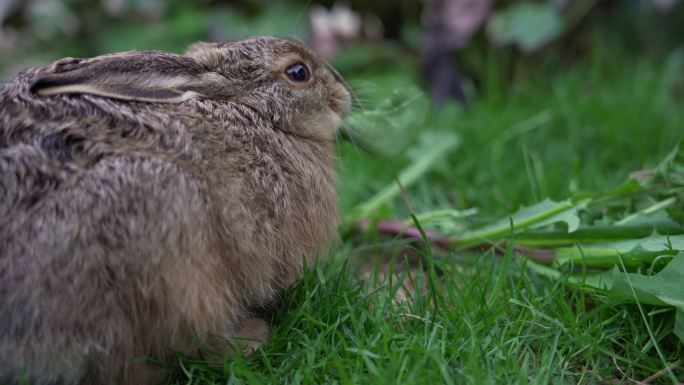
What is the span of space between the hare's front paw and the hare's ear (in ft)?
2.47

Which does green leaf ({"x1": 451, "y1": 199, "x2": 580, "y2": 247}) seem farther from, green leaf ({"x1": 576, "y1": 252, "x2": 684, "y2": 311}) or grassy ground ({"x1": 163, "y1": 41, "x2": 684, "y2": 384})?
green leaf ({"x1": 576, "y1": 252, "x2": 684, "y2": 311})

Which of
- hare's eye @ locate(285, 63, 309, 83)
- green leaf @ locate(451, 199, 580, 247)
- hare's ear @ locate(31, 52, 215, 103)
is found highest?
hare's ear @ locate(31, 52, 215, 103)

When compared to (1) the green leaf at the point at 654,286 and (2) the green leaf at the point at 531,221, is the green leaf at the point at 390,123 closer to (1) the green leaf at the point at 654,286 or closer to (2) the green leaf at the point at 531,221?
(2) the green leaf at the point at 531,221

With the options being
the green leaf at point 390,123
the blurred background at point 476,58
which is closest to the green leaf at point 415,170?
the blurred background at point 476,58

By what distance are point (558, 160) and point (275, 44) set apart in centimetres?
179

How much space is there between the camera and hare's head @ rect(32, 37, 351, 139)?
2.08 metres

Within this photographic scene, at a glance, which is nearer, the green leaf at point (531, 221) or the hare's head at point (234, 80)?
the hare's head at point (234, 80)

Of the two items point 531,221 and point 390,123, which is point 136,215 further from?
point 531,221

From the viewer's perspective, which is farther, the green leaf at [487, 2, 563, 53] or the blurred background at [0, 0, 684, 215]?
the green leaf at [487, 2, 563, 53]

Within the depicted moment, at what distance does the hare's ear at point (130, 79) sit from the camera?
6.70 feet

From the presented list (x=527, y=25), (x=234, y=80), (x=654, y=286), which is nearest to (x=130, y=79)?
(x=234, y=80)

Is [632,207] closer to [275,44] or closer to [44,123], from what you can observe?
[275,44]

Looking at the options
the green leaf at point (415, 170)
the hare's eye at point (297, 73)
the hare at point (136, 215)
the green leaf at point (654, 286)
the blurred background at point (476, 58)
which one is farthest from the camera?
the blurred background at point (476, 58)

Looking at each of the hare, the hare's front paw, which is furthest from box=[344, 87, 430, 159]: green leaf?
the hare's front paw
